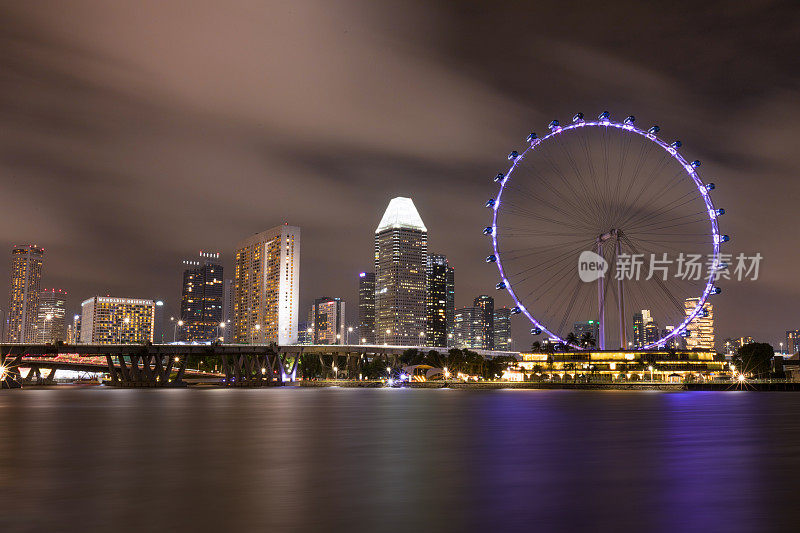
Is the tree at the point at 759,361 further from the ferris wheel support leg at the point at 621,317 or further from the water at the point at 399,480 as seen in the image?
the water at the point at 399,480

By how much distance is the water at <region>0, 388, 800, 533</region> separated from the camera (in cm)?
1530

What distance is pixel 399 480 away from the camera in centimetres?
2131

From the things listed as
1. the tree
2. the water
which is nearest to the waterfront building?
the tree

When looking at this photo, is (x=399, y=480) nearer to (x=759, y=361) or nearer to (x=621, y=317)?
(x=621, y=317)

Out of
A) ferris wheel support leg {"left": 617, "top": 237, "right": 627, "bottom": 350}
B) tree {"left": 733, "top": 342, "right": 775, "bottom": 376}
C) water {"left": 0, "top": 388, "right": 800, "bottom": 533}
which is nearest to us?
water {"left": 0, "top": 388, "right": 800, "bottom": 533}

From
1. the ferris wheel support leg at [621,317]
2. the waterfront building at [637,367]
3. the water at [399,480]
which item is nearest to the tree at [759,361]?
the waterfront building at [637,367]

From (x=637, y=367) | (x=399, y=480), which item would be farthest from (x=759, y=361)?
(x=399, y=480)

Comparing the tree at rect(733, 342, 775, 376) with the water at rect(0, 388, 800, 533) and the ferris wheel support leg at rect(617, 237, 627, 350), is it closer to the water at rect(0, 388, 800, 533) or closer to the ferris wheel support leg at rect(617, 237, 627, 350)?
the ferris wheel support leg at rect(617, 237, 627, 350)

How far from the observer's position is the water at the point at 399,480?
50.2 feet

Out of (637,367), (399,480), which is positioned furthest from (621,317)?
(399,480)

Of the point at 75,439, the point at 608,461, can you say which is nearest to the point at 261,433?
the point at 75,439

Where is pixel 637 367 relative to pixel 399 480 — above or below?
below

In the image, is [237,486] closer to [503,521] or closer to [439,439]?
[503,521]

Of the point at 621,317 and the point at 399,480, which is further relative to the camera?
the point at 621,317
